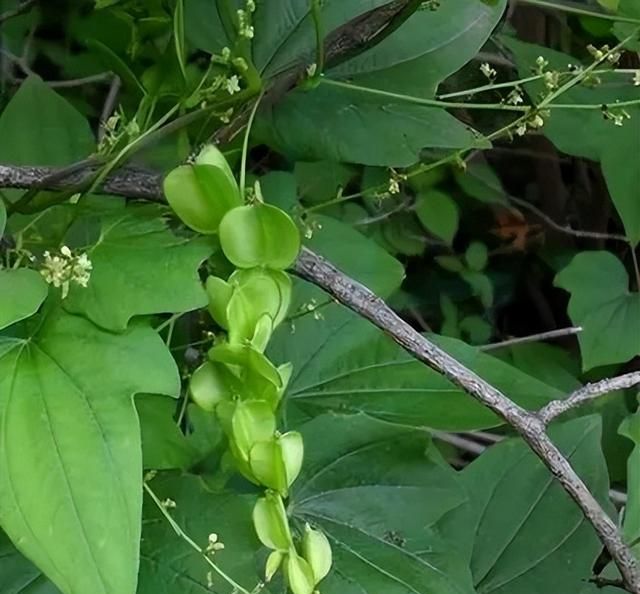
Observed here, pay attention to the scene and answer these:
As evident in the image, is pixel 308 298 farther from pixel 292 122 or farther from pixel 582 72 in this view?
pixel 582 72

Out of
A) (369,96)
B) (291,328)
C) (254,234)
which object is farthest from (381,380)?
(254,234)

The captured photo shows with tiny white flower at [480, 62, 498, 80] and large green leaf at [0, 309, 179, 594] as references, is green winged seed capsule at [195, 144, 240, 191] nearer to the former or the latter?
large green leaf at [0, 309, 179, 594]

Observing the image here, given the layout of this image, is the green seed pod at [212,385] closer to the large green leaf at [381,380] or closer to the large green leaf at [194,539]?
the large green leaf at [194,539]

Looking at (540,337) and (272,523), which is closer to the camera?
(272,523)

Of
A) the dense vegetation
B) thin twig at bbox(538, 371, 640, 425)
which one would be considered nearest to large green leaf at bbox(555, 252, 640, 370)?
the dense vegetation

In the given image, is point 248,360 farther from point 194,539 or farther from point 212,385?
point 194,539
